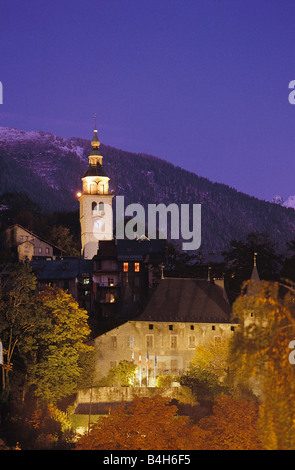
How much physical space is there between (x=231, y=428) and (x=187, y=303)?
15668mm

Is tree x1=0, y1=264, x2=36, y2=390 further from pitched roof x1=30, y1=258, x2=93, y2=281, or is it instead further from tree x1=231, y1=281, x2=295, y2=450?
tree x1=231, y1=281, x2=295, y2=450

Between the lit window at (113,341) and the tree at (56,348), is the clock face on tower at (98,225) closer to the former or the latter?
the tree at (56,348)

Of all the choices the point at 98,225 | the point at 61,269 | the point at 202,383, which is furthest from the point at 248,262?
the point at 98,225

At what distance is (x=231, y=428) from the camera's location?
63.7 metres

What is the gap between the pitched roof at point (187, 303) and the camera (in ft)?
248

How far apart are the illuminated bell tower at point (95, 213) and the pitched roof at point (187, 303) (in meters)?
36.7

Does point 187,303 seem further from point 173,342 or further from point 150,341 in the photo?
point 150,341

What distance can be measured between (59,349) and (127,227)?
61755 millimetres

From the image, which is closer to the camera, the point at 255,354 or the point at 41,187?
the point at 255,354

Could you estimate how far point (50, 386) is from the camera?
228 feet
